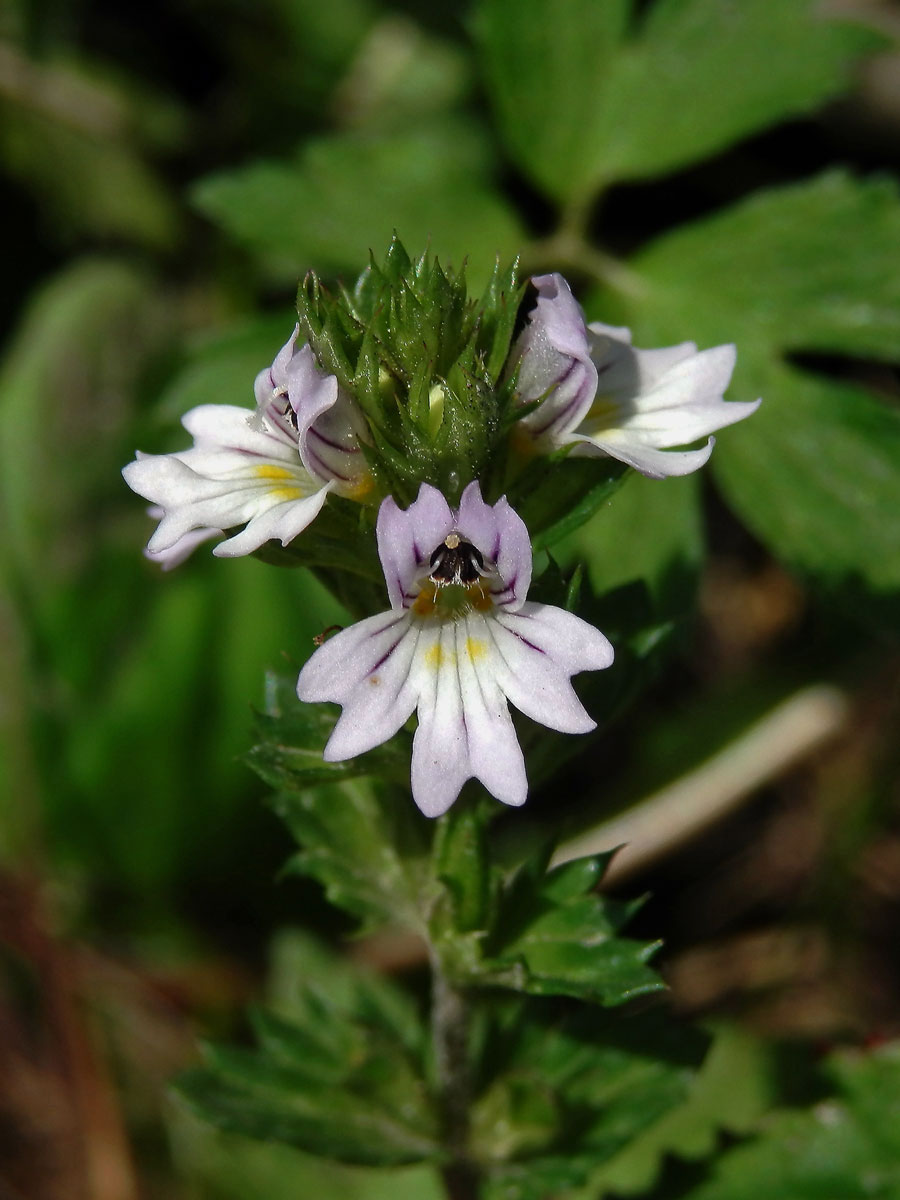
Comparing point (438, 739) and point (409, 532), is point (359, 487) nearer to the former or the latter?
point (409, 532)

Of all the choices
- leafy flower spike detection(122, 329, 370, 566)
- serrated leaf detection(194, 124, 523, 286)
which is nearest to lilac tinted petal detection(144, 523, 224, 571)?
leafy flower spike detection(122, 329, 370, 566)

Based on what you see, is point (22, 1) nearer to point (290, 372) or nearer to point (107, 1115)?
point (290, 372)

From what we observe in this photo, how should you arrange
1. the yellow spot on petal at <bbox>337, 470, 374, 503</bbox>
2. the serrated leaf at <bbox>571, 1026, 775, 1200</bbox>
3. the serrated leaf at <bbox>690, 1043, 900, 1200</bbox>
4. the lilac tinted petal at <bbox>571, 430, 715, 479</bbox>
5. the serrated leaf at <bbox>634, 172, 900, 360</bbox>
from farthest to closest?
the serrated leaf at <bbox>571, 1026, 775, 1200</bbox>
the serrated leaf at <bbox>634, 172, 900, 360</bbox>
the serrated leaf at <bbox>690, 1043, 900, 1200</bbox>
the yellow spot on petal at <bbox>337, 470, 374, 503</bbox>
the lilac tinted petal at <bbox>571, 430, 715, 479</bbox>

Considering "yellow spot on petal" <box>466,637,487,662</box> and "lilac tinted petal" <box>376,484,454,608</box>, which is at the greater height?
"lilac tinted petal" <box>376,484,454,608</box>

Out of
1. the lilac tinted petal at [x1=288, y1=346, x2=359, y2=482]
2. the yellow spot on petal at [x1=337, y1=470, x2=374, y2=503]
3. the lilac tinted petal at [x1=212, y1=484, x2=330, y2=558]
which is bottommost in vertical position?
the lilac tinted petal at [x1=212, y1=484, x2=330, y2=558]

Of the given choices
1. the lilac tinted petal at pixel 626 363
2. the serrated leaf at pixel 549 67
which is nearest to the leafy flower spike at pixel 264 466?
the lilac tinted petal at pixel 626 363

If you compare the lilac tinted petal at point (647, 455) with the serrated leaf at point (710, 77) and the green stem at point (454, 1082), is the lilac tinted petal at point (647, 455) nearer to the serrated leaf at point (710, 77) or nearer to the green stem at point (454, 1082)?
the green stem at point (454, 1082)

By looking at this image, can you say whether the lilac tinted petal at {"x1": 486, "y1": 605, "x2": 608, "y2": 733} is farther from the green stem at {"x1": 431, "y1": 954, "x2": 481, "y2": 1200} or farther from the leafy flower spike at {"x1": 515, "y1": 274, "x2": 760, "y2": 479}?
the green stem at {"x1": 431, "y1": 954, "x2": 481, "y2": 1200}

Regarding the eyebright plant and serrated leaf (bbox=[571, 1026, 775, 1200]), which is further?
serrated leaf (bbox=[571, 1026, 775, 1200])
